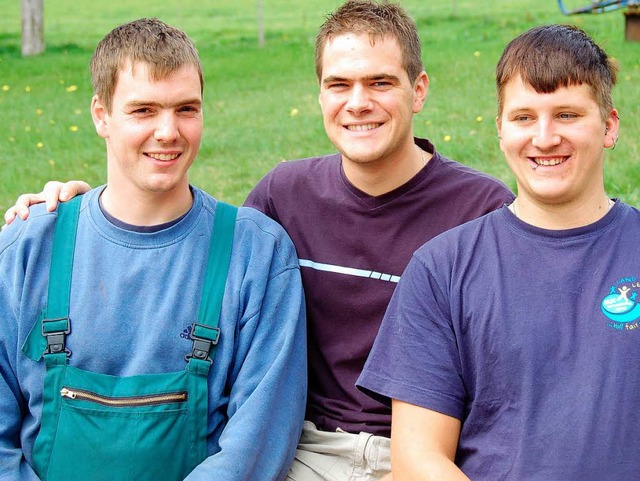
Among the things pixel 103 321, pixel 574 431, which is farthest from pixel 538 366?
pixel 103 321

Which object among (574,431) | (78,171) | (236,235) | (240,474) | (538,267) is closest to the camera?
(574,431)

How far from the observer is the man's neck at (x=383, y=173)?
3.71m

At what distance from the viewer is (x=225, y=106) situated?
12352 mm

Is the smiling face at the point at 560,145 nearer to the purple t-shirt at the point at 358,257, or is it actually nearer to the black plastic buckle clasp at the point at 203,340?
the purple t-shirt at the point at 358,257

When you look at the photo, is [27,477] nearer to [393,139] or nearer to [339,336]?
[339,336]

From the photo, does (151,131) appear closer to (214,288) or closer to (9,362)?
(214,288)

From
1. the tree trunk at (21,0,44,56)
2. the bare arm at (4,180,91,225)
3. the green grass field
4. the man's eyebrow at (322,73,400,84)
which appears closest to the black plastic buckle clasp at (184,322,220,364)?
the bare arm at (4,180,91,225)

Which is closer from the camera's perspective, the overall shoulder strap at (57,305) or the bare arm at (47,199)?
the overall shoulder strap at (57,305)

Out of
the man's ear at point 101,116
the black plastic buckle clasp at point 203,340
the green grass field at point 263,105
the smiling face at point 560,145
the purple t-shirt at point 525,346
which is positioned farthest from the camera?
the green grass field at point 263,105

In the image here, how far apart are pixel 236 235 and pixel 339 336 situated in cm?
49

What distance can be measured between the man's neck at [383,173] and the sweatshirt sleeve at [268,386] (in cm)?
37

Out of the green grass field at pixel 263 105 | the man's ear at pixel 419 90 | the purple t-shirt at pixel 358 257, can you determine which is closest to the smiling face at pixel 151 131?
the purple t-shirt at pixel 358 257

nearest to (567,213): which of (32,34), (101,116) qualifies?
(101,116)

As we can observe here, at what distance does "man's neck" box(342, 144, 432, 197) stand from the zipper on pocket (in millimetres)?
987
